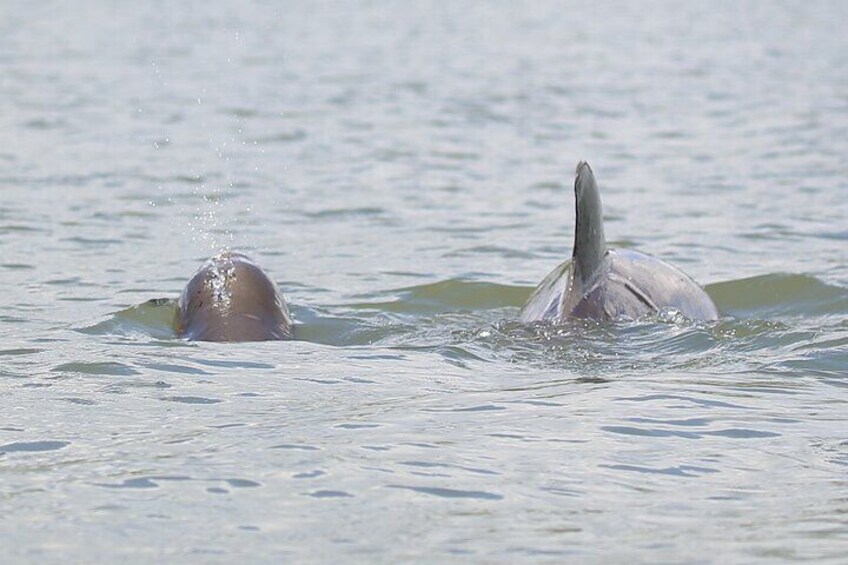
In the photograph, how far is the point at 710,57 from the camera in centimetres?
2683

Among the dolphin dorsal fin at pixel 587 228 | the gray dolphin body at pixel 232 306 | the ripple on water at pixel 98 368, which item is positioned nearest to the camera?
the ripple on water at pixel 98 368

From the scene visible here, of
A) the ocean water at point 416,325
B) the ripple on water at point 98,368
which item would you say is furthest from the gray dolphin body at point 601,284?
the ripple on water at point 98,368

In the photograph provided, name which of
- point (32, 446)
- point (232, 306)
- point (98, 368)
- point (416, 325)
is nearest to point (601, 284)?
point (416, 325)

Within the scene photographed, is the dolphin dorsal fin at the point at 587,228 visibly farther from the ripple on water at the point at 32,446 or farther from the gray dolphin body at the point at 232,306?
the ripple on water at the point at 32,446

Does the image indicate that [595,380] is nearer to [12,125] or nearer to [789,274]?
[789,274]

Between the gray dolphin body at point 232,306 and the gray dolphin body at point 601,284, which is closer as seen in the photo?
the gray dolphin body at point 601,284

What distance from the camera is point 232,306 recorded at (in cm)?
825

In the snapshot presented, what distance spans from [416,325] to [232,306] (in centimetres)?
130

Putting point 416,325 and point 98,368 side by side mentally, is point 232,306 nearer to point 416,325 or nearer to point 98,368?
point 98,368

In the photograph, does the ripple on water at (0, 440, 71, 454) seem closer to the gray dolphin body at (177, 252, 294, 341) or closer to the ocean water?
the ocean water

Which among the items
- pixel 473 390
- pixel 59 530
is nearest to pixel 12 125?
pixel 473 390

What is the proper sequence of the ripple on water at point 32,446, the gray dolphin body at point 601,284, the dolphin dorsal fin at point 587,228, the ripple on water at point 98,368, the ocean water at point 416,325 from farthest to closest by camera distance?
the gray dolphin body at point 601,284, the dolphin dorsal fin at point 587,228, the ripple on water at point 98,368, the ripple on water at point 32,446, the ocean water at point 416,325

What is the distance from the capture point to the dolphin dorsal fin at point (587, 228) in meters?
7.93

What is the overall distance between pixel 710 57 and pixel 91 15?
1261cm
